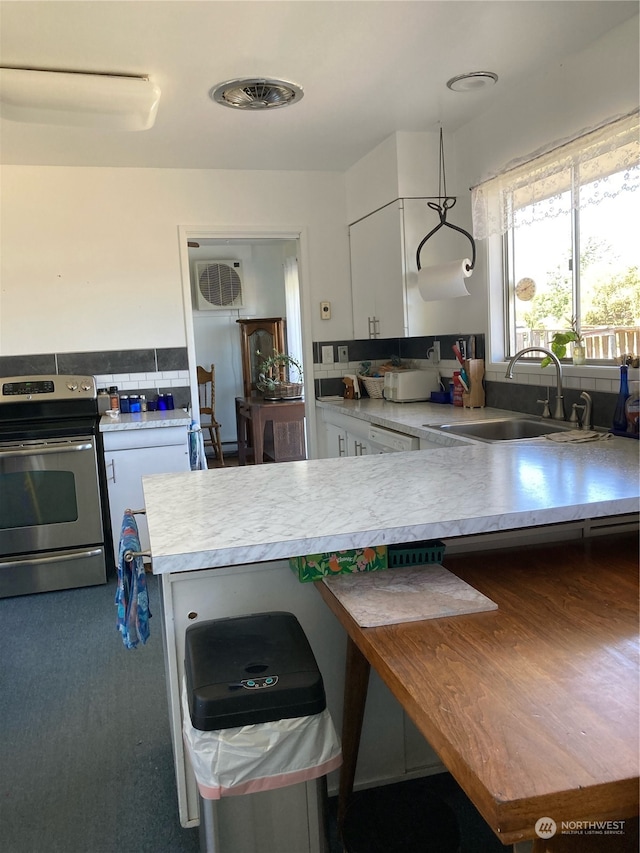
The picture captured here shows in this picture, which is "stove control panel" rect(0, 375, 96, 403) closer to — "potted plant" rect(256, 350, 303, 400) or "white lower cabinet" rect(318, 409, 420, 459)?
"white lower cabinet" rect(318, 409, 420, 459)

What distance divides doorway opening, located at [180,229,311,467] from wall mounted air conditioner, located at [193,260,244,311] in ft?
0.03

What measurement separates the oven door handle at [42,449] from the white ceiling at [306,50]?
5.05 ft

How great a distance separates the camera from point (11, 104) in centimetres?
263

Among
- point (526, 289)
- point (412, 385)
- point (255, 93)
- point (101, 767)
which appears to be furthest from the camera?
point (412, 385)

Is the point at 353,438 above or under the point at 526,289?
under

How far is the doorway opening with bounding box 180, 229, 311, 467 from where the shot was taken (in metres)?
7.27

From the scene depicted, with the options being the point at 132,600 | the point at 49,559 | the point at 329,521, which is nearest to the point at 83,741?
the point at 132,600

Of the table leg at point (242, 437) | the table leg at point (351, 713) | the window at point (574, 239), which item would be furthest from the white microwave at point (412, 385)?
the table leg at point (242, 437)

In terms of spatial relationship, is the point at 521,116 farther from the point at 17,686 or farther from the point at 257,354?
the point at 257,354

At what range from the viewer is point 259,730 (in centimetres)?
130

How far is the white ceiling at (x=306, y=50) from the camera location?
7.12ft

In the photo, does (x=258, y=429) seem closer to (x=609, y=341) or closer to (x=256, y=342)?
(x=256, y=342)

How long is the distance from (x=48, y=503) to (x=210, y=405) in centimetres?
371

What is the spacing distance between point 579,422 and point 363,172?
2.16 metres
